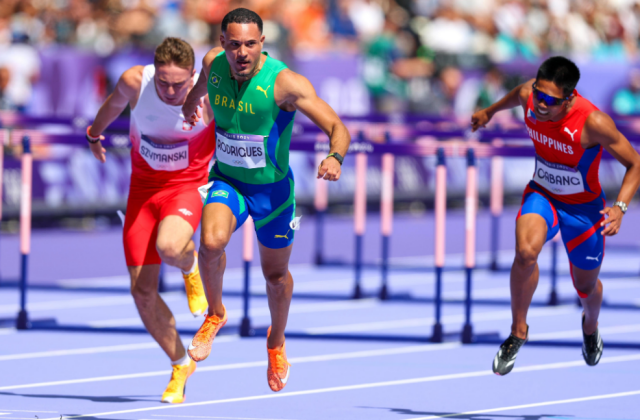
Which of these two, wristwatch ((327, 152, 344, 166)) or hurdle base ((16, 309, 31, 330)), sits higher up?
wristwatch ((327, 152, 344, 166))

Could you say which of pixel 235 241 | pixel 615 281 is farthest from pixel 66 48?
pixel 615 281

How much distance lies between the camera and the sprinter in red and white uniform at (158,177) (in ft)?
23.9

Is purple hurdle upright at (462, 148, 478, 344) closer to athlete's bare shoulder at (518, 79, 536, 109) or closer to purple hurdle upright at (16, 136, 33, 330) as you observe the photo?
athlete's bare shoulder at (518, 79, 536, 109)

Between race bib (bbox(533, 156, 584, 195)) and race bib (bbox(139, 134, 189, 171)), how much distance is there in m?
2.35

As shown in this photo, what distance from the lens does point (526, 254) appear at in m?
7.04

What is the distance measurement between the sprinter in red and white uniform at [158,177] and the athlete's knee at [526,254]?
6.79 feet

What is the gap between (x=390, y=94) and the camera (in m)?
17.8

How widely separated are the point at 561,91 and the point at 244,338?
3.98 m

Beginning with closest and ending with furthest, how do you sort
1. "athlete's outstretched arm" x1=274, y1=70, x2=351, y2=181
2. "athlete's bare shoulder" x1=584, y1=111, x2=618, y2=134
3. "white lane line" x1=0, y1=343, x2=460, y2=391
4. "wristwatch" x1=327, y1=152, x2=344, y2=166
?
"wristwatch" x1=327, y1=152, x2=344, y2=166
"athlete's outstretched arm" x1=274, y1=70, x2=351, y2=181
"athlete's bare shoulder" x1=584, y1=111, x2=618, y2=134
"white lane line" x1=0, y1=343, x2=460, y2=391

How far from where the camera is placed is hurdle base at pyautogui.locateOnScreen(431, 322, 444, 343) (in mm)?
9555

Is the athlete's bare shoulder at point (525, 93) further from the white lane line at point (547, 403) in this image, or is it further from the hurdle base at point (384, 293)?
the hurdle base at point (384, 293)

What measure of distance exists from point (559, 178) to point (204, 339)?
2.51 meters

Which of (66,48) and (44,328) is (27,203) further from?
(66,48)

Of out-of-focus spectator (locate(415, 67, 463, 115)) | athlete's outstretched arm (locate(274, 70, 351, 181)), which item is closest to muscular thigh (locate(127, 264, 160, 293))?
athlete's outstretched arm (locate(274, 70, 351, 181))
